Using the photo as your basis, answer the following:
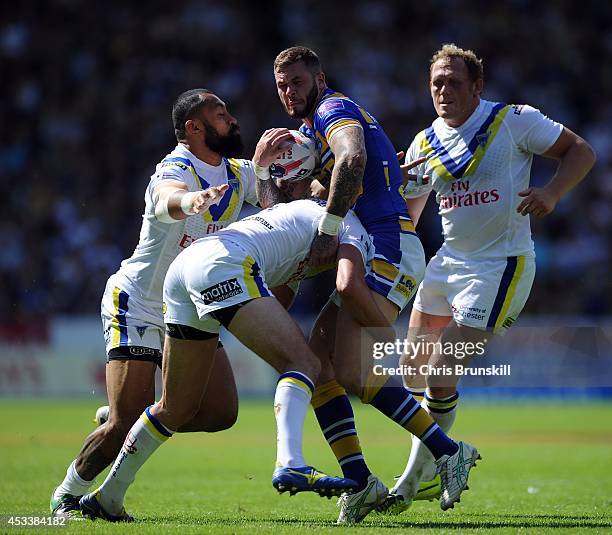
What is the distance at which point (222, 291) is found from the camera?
227 inches

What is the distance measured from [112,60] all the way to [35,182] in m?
3.71

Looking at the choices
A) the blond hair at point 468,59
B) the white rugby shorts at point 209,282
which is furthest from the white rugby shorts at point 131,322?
the blond hair at point 468,59

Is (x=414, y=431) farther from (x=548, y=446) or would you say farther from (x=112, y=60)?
(x=112, y=60)

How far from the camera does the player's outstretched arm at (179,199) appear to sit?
5.93 metres

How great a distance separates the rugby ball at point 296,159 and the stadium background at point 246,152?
721cm

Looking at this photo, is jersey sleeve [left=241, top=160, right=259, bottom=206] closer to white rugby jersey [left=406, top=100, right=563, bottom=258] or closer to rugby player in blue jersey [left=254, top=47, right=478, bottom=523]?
rugby player in blue jersey [left=254, top=47, right=478, bottom=523]

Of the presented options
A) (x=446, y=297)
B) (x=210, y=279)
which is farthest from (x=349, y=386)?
(x=446, y=297)

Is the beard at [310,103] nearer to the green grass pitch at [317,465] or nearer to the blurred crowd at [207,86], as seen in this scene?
the green grass pitch at [317,465]

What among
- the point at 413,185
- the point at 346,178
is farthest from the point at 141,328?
the point at 413,185

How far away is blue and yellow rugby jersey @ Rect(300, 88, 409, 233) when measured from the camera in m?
6.57

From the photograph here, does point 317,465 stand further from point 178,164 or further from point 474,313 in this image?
point 178,164

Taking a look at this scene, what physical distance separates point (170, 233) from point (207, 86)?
54.9 feet

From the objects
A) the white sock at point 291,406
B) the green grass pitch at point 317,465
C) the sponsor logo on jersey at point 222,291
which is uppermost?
the sponsor logo on jersey at point 222,291

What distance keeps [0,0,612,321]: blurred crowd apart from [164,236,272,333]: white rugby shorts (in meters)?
14.0
